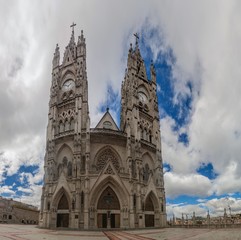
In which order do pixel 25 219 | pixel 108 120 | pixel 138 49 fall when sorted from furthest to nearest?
1. pixel 138 49
2. pixel 25 219
3. pixel 108 120

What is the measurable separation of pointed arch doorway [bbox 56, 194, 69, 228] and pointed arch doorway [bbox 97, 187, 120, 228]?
183 inches

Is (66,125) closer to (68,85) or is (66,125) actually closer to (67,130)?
(67,130)

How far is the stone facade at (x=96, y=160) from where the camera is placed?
37.2 meters

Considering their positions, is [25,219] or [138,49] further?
[138,49]

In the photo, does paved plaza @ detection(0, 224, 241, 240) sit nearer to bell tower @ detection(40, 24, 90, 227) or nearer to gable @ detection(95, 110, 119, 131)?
bell tower @ detection(40, 24, 90, 227)

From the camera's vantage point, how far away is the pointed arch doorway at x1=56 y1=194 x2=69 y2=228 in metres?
37.2

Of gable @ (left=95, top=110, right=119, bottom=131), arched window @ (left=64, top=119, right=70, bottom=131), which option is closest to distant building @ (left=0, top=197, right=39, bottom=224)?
arched window @ (left=64, top=119, right=70, bottom=131)

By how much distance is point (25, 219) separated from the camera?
58.5 metres

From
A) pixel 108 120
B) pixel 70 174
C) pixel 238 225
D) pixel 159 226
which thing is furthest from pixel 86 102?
pixel 238 225

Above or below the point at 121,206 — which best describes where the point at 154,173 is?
above

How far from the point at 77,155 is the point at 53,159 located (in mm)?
4861

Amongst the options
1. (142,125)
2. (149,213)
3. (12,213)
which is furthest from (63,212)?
(12,213)

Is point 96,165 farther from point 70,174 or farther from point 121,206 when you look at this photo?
point 121,206

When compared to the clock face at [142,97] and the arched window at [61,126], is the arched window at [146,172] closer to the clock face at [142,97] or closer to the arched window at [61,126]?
the clock face at [142,97]
